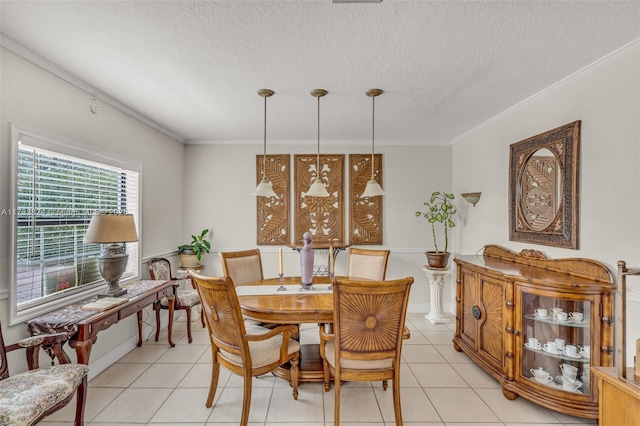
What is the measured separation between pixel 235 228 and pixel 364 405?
2938mm

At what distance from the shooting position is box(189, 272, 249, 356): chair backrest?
185 centimetres

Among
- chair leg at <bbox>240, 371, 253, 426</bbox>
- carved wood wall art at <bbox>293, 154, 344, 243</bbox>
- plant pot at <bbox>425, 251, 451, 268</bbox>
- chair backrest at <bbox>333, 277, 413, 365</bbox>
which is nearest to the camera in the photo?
chair backrest at <bbox>333, 277, 413, 365</bbox>

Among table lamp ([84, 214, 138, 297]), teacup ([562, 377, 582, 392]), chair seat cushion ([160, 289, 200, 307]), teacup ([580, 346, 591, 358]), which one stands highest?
table lamp ([84, 214, 138, 297])

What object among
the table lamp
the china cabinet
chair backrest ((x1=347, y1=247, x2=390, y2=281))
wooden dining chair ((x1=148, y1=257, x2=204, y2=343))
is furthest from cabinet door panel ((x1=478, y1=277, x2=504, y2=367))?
the table lamp

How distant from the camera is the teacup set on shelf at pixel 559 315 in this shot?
207cm

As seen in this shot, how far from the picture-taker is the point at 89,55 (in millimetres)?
2053

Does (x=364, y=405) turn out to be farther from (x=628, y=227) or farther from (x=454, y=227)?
(x=454, y=227)

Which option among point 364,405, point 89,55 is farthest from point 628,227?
point 89,55

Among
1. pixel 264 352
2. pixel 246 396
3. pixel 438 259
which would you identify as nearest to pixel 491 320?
pixel 438 259

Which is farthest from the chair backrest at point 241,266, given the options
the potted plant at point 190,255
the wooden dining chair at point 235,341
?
the potted plant at point 190,255

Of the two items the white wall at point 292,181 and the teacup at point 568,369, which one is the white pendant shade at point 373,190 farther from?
the teacup at point 568,369

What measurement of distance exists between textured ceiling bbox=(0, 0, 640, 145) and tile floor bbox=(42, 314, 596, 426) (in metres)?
2.53

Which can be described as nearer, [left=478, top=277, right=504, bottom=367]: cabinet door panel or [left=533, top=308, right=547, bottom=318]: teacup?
[left=533, top=308, right=547, bottom=318]: teacup

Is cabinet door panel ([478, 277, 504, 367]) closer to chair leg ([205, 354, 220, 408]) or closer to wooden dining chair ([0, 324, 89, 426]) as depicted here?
chair leg ([205, 354, 220, 408])
